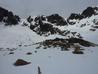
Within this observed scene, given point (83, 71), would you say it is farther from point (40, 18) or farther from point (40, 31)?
point (40, 18)

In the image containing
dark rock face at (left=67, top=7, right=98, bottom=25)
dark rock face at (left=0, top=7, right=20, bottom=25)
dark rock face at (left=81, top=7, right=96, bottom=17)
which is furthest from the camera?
dark rock face at (left=67, top=7, right=98, bottom=25)

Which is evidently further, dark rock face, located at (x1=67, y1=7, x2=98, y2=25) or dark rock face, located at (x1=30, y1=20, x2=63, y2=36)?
dark rock face, located at (x1=67, y1=7, x2=98, y2=25)

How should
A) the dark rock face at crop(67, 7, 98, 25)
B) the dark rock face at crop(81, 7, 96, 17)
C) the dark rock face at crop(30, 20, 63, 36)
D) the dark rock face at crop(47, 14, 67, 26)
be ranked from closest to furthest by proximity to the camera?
1. the dark rock face at crop(30, 20, 63, 36)
2. the dark rock face at crop(47, 14, 67, 26)
3. the dark rock face at crop(81, 7, 96, 17)
4. the dark rock face at crop(67, 7, 98, 25)

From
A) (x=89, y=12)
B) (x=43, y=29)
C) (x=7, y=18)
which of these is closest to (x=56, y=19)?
(x=43, y=29)

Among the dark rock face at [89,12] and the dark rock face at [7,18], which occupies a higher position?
the dark rock face at [89,12]

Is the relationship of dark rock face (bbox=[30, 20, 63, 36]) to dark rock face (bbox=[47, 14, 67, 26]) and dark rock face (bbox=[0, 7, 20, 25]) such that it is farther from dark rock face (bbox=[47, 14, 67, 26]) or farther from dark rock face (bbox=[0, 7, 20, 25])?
dark rock face (bbox=[47, 14, 67, 26])

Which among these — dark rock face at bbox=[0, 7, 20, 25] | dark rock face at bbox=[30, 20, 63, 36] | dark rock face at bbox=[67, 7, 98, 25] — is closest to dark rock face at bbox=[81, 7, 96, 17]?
dark rock face at bbox=[67, 7, 98, 25]

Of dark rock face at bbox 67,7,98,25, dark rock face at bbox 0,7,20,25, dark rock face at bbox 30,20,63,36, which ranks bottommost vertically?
dark rock face at bbox 30,20,63,36

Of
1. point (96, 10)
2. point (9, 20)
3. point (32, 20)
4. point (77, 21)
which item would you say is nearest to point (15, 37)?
point (9, 20)

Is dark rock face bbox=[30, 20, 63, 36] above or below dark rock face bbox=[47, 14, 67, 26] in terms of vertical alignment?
below

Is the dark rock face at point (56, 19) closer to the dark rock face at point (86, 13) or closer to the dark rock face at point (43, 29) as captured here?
the dark rock face at point (86, 13)

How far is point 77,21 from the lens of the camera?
160250 millimetres

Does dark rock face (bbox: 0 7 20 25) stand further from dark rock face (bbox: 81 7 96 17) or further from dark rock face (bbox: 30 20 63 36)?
dark rock face (bbox: 81 7 96 17)

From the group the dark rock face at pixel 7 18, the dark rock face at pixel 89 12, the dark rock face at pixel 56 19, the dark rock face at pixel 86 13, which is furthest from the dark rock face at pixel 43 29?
the dark rock face at pixel 89 12
